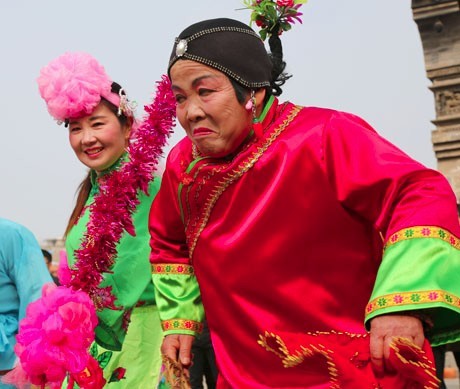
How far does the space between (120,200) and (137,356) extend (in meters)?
0.84

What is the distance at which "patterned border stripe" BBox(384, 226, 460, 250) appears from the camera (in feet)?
9.43

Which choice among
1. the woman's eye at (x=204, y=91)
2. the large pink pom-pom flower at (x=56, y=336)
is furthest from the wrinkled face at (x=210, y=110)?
the large pink pom-pom flower at (x=56, y=336)

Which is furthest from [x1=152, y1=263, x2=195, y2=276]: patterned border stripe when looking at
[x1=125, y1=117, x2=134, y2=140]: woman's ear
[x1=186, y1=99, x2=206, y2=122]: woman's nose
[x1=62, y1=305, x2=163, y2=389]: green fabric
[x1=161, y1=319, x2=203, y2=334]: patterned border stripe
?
[x1=125, y1=117, x2=134, y2=140]: woman's ear

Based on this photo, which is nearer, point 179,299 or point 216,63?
point 216,63

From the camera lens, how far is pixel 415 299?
279cm

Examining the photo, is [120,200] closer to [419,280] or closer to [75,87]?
[75,87]

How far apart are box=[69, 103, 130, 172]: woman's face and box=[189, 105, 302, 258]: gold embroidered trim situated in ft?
4.89

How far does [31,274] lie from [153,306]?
2.14 feet

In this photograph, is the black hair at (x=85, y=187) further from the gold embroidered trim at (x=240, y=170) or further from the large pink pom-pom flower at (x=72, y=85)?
the gold embroidered trim at (x=240, y=170)

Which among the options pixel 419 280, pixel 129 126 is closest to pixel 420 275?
pixel 419 280

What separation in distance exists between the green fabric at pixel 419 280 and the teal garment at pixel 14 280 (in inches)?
102

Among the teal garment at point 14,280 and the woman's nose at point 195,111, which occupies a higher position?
the woman's nose at point 195,111

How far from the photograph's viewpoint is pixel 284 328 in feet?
11.0

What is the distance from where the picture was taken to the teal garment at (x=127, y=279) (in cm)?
473
